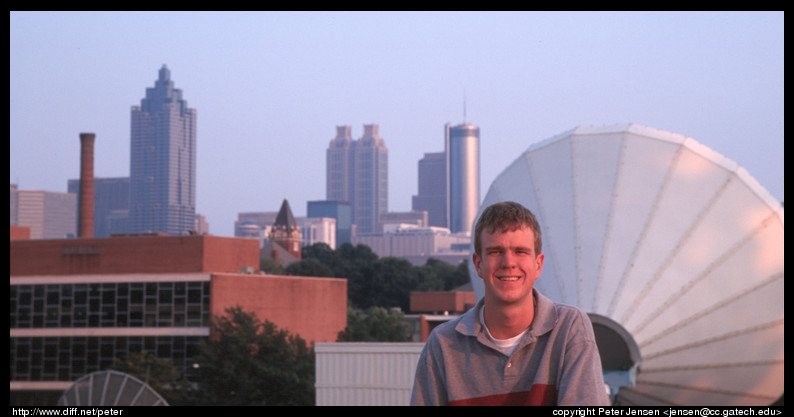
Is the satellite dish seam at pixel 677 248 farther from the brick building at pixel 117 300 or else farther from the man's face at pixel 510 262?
the brick building at pixel 117 300

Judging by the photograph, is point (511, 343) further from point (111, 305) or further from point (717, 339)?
point (111, 305)

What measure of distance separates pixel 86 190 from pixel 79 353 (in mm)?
31089

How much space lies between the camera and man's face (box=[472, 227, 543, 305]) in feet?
14.1

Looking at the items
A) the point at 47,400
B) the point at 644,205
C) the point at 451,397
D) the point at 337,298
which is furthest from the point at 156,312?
the point at 451,397

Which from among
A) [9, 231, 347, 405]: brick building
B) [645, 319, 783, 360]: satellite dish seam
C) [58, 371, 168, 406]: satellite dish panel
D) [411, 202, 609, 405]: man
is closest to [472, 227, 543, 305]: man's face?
[411, 202, 609, 405]: man

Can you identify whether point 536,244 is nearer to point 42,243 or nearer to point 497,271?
point 497,271

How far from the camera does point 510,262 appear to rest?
4.29 metres

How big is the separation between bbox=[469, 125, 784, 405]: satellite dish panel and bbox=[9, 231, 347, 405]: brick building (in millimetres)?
48655

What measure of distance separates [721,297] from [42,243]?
61223mm

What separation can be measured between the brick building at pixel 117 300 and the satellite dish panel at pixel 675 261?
48.7 m

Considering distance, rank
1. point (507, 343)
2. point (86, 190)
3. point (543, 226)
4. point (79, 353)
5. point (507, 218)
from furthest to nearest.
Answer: point (86, 190) → point (79, 353) → point (543, 226) → point (507, 343) → point (507, 218)

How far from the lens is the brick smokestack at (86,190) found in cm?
9481

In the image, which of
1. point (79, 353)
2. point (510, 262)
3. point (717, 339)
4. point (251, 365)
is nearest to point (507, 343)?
point (510, 262)

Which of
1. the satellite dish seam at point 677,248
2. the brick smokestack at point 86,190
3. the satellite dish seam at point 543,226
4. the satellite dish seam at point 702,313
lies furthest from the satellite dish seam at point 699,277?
the brick smokestack at point 86,190
